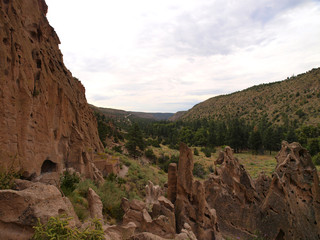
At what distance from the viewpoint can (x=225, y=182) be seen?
11523 millimetres

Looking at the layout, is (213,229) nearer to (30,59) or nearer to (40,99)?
(40,99)

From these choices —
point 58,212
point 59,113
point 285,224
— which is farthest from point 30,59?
point 285,224

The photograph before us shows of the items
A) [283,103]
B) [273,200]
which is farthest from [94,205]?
[283,103]

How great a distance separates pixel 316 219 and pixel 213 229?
492 cm

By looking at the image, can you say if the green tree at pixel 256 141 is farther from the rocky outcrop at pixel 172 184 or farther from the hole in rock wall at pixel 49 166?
the hole in rock wall at pixel 49 166

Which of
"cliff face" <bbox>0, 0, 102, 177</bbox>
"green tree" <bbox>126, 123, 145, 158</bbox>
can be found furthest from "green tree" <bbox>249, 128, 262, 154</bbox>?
"cliff face" <bbox>0, 0, 102, 177</bbox>

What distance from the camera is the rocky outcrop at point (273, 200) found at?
28.8 feet

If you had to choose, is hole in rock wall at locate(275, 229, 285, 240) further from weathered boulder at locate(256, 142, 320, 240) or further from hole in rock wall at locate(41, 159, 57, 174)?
hole in rock wall at locate(41, 159, 57, 174)

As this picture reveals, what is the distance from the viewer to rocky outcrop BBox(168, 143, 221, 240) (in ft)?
27.8

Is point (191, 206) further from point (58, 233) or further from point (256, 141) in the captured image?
point (256, 141)

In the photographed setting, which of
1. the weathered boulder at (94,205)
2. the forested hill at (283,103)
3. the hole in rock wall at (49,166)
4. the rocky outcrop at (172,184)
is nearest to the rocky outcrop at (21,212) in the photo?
the weathered boulder at (94,205)

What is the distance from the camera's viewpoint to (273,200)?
9.53m

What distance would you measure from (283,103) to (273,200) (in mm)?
82644

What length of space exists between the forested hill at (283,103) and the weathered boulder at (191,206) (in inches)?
2479
